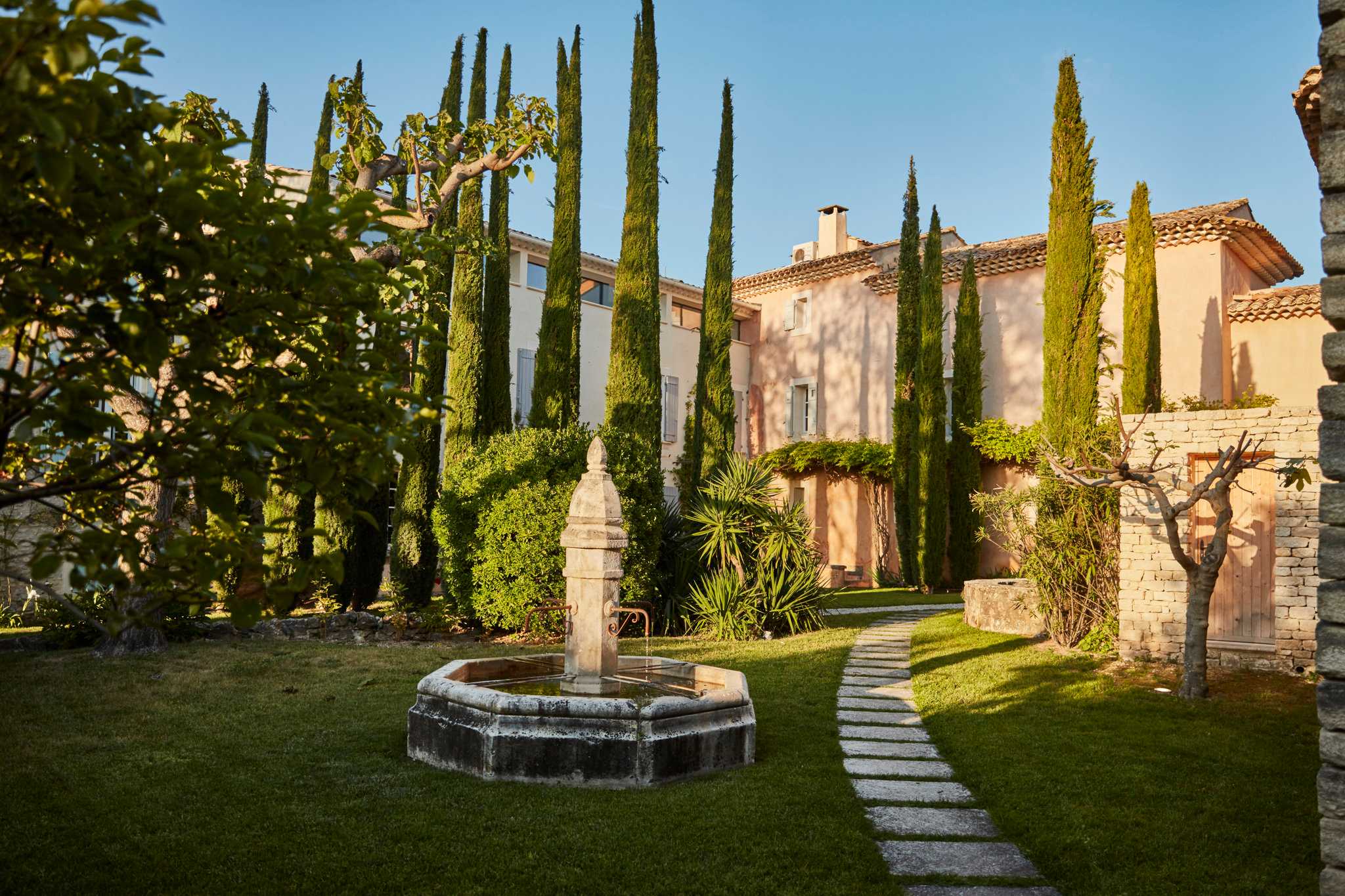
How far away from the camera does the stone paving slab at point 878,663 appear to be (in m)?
11.4

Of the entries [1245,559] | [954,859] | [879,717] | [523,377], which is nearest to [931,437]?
[523,377]

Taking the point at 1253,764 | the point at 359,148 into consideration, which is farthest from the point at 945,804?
the point at 359,148

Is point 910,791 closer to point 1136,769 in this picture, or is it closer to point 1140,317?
point 1136,769

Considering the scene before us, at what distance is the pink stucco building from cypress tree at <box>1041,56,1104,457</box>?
1516 millimetres

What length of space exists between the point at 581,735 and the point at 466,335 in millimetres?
11440

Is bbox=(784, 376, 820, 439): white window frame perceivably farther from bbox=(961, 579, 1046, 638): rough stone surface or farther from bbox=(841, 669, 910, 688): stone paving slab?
bbox=(841, 669, 910, 688): stone paving slab

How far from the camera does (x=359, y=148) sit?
9.88m

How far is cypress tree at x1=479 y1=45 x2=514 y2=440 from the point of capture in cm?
1662

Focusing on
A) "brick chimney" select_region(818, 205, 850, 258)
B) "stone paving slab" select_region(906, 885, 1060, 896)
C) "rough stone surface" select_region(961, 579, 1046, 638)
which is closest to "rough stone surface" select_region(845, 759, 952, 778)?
"stone paving slab" select_region(906, 885, 1060, 896)

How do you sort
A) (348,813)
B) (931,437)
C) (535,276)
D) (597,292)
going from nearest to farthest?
1. (348,813)
2. (931,437)
3. (535,276)
4. (597,292)

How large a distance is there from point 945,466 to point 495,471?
1186cm

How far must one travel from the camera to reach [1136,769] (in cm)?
683

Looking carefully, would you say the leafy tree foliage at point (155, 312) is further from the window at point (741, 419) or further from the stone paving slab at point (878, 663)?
the window at point (741, 419)

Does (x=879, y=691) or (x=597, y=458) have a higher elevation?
(x=597, y=458)
